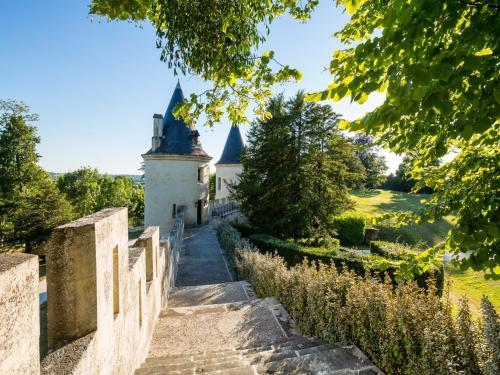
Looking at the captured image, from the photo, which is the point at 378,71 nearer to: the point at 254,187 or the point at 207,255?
the point at 207,255

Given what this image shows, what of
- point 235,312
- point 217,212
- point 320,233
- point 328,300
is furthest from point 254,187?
point 328,300

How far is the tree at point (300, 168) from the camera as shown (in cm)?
1648

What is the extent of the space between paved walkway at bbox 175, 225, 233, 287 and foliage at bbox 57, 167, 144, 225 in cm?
2780

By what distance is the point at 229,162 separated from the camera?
32.0 metres

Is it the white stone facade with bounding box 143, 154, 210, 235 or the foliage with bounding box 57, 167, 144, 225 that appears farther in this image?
the foliage with bounding box 57, 167, 144, 225

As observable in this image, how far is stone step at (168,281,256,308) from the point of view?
26.0 feet

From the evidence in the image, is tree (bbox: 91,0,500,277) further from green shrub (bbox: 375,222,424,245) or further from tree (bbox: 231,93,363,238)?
green shrub (bbox: 375,222,424,245)

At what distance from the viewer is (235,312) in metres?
6.52

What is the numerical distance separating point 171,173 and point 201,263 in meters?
10.3

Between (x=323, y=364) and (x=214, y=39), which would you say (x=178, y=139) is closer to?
(x=214, y=39)

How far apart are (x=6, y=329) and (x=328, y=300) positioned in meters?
4.90

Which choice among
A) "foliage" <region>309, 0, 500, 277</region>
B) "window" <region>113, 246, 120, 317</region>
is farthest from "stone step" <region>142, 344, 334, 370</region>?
"foliage" <region>309, 0, 500, 277</region>

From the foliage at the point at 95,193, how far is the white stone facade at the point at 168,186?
21568mm

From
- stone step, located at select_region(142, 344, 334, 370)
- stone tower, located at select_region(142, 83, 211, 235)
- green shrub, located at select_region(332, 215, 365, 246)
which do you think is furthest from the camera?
green shrub, located at select_region(332, 215, 365, 246)
